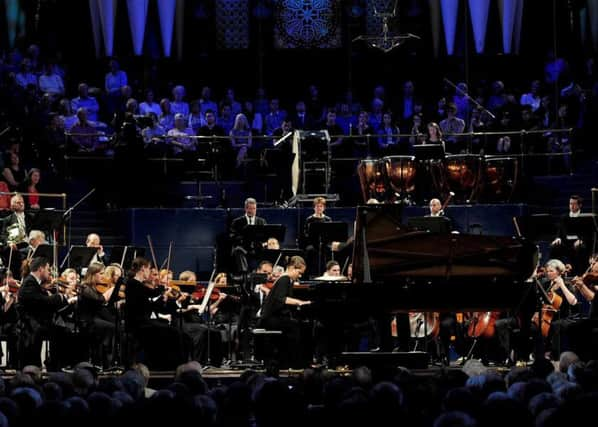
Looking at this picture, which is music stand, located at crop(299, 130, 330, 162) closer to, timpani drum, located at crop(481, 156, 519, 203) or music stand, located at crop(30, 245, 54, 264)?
timpani drum, located at crop(481, 156, 519, 203)

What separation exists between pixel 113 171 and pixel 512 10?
824cm

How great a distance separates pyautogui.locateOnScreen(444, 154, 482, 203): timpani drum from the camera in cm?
1470

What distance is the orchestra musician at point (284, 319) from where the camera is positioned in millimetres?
11547

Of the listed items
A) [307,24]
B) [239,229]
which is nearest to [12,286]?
[239,229]

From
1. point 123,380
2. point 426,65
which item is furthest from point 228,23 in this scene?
point 123,380

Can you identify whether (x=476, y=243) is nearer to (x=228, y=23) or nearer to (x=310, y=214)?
(x=310, y=214)

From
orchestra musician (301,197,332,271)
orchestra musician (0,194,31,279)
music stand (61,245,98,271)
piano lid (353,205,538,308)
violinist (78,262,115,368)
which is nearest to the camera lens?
piano lid (353,205,538,308)

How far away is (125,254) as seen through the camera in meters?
12.4

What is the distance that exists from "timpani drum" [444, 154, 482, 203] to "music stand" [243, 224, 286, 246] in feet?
10.2

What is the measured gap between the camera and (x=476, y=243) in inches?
373

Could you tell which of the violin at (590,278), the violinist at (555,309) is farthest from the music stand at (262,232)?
the violin at (590,278)

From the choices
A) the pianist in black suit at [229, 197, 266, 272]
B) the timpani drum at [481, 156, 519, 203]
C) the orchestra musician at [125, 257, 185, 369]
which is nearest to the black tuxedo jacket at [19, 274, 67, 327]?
the orchestra musician at [125, 257, 185, 369]

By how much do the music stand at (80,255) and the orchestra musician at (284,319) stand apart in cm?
183

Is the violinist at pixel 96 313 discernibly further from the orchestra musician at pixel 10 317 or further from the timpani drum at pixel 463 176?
the timpani drum at pixel 463 176
